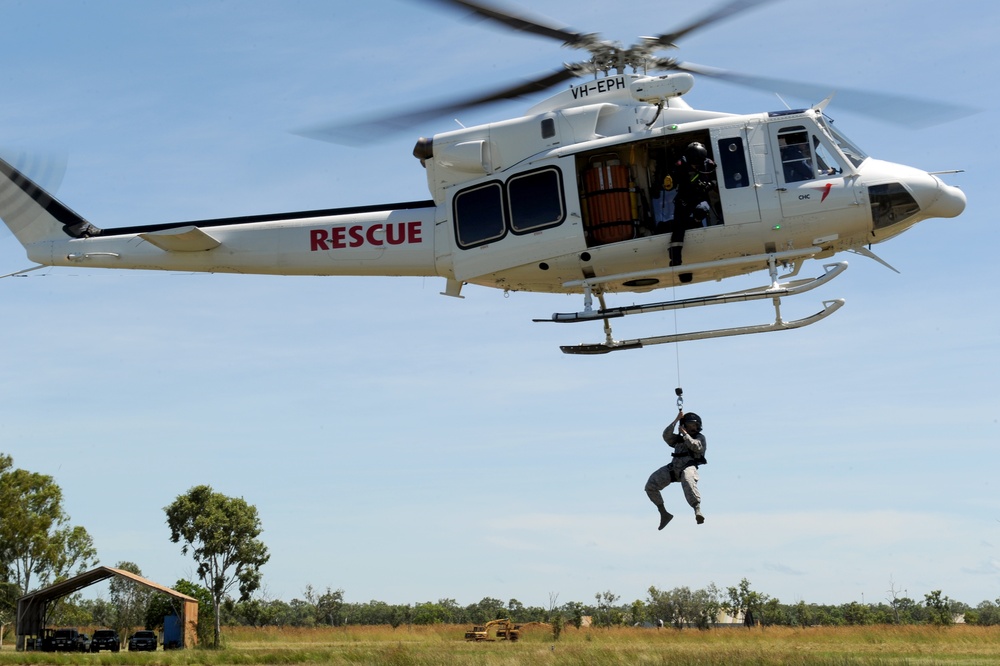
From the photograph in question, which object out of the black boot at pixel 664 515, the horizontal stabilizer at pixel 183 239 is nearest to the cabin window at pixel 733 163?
the black boot at pixel 664 515

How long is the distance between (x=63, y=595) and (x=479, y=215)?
2987cm

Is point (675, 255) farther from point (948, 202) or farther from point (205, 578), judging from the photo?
point (205, 578)

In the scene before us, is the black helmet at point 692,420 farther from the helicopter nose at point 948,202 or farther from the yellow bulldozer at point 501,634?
the yellow bulldozer at point 501,634

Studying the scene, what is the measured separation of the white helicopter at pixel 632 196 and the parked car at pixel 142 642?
24.4 metres

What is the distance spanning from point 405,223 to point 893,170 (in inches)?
302

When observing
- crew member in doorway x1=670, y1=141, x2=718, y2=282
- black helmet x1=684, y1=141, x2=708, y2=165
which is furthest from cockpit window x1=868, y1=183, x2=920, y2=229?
black helmet x1=684, y1=141, x2=708, y2=165

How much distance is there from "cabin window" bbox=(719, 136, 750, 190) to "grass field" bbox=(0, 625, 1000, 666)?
27.8ft

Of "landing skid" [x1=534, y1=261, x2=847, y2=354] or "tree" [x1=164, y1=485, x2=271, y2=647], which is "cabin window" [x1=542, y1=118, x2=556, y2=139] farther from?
"tree" [x1=164, y1=485, x2=271, y2=647]

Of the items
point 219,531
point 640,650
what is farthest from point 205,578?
point 640,650

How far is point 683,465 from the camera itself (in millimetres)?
15094

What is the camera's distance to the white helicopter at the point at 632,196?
50.5ft

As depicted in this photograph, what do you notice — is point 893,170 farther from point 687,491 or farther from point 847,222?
point 687,491

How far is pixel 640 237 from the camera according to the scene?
1576cm

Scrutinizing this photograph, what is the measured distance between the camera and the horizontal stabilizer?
17.9 m
